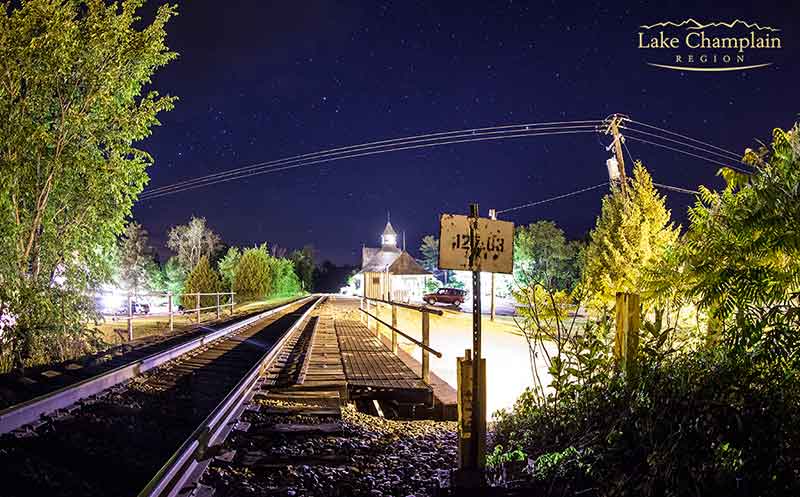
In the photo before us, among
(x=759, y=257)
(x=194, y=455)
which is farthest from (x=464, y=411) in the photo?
(x=759, y=257)

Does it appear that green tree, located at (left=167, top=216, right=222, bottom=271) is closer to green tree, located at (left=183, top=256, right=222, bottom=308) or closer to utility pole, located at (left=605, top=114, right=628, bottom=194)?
green tree, located at (left=183, top=256, right=222, bottom=308)

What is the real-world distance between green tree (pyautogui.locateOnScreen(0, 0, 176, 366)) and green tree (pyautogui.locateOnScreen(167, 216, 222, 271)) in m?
78.8

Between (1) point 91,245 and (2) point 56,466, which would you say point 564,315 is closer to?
(2) point 56,466

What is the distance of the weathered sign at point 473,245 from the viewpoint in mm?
4039

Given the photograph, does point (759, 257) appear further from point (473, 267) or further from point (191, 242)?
point (191, 242)

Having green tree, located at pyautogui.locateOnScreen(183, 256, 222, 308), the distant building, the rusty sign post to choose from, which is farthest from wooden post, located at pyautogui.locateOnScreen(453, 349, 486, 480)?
green tree, located at pyautogui.locateOnScreen(183, 256, 222, 308)

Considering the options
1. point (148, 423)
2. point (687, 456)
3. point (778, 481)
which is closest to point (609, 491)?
point (687, 456)

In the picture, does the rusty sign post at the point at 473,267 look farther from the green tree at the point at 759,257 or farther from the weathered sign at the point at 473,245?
the green tree at the point at 759,257

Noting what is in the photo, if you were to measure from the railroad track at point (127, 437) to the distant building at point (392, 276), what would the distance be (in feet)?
44.7

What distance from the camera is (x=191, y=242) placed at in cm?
8712

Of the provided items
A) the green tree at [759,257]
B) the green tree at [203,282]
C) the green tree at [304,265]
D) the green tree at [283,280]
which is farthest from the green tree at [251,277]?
the green tree at [304,265]

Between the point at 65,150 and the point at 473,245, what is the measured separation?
8.90 m

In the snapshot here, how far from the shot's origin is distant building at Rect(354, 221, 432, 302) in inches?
955

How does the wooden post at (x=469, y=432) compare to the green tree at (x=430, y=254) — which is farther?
the green tree at (x=430, y=254)
